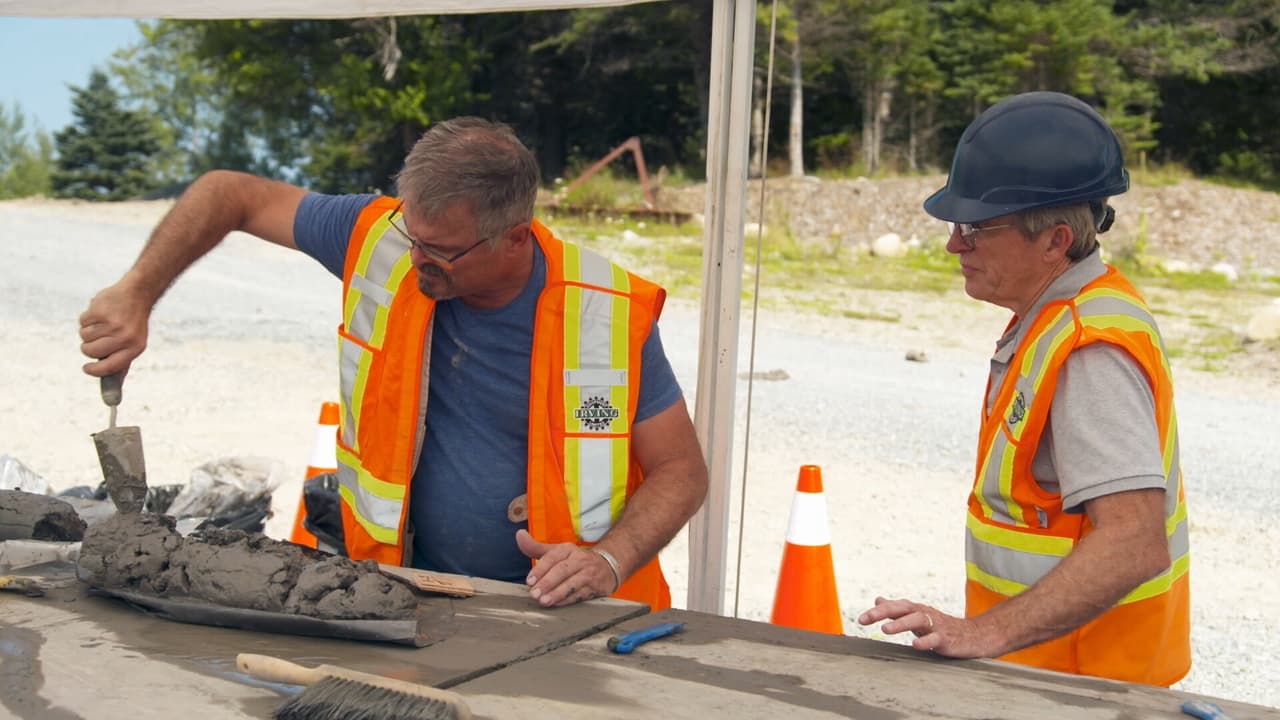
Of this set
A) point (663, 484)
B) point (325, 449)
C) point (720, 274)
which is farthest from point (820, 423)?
point (663, 484)

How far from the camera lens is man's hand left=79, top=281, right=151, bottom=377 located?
2.75 metres

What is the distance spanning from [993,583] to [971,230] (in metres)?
0.67

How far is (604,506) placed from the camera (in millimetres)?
2926

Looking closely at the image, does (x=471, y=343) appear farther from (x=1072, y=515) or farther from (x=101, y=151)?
(x=101, y=151)

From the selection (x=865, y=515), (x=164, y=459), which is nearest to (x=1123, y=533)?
(x=865, y=515)

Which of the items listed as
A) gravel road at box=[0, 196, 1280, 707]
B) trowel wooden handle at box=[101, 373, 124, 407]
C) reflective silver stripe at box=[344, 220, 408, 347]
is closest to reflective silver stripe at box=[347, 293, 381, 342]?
reflective silver stripe at box=[344, 220, 408, 347]

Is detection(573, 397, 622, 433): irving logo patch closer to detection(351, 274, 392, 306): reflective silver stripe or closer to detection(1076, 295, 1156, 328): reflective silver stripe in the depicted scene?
detection(351, 274, 392, 306): reflective silver stripe

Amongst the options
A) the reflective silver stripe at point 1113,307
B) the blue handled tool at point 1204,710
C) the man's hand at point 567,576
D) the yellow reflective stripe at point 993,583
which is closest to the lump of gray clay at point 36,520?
the man's hand at point 567,576

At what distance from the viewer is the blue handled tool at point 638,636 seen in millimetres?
2203

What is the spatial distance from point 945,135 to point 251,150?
22.7m

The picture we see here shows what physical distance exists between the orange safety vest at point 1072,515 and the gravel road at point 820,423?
2.39 m

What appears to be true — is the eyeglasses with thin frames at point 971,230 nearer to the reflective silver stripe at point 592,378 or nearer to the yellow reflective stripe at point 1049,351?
the yellow reflective stripe at point 1049,351

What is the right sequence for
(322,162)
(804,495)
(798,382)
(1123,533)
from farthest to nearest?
(322,162) → (798,382) → (804,495) → (1123,533)

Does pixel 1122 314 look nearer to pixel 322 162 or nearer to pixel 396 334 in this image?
pixel 396 334
